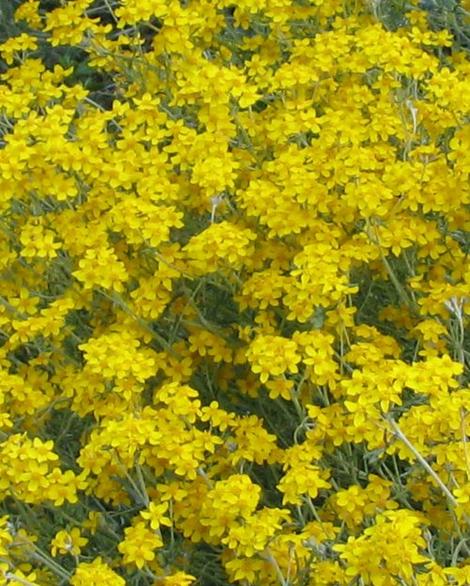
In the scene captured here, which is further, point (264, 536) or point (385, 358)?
point (385, 358)

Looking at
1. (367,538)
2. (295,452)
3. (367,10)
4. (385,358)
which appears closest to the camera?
(367,538)

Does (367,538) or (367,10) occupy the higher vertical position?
(367,10)

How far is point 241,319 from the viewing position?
2.86 metres

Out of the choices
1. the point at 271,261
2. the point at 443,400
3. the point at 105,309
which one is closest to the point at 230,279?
the point at 271,261

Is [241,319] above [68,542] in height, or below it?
above

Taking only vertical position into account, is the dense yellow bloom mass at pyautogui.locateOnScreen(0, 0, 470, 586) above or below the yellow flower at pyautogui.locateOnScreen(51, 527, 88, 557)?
above

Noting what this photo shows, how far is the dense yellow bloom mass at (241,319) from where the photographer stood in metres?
→ 2.43

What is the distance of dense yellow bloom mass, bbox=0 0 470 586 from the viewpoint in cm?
243

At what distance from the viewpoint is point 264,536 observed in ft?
7.68

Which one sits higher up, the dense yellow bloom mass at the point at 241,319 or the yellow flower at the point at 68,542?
the dense yellow bloom mass at the point at 241,319

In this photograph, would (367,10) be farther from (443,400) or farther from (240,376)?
(443,400)

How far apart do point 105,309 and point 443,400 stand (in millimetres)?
881

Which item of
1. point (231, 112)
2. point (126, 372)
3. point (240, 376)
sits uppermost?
point (231, 112)

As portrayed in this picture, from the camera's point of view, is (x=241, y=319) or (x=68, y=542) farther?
(x=241, y=319)
